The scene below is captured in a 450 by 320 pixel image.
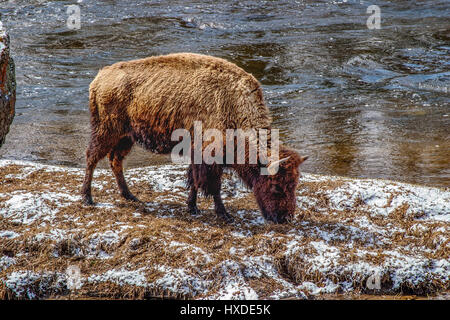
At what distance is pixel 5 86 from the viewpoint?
19.8 feet

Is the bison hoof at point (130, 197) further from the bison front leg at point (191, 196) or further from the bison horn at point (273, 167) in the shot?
the bison horn at point (273, 167)

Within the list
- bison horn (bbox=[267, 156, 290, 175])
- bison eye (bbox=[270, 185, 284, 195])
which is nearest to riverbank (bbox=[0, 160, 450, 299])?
bison eye (bbox=[270, 185, 284, 195])

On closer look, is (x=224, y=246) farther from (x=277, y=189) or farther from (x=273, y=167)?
(x=273, y=167)

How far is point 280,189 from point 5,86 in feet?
10.9

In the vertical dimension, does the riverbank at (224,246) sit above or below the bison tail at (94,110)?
below

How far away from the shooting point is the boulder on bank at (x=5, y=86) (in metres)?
Answer: 5.99

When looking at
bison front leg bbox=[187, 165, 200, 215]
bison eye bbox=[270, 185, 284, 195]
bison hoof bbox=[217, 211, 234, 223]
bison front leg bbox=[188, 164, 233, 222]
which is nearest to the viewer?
bison eye bbox=[270, 185, 284, 195]

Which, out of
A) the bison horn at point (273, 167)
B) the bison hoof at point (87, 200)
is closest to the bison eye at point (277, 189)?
the bison horn at point (273, 167)

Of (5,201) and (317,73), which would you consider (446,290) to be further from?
(317,73)

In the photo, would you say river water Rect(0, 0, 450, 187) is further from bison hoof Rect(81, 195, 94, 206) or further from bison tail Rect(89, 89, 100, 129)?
bison hoof Rect(81, 195, 94, 206)

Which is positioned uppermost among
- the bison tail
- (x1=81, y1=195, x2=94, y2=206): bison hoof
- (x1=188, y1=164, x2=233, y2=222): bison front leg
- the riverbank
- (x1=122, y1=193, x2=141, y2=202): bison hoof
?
the bison tail

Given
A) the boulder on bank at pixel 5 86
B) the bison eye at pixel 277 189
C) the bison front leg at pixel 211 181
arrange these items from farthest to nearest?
the bison front leg at pixel 211 181, the boulder on bank at pixel 5 86, the bison eye at pixel 277 189

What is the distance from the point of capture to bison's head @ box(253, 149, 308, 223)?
5840 mm

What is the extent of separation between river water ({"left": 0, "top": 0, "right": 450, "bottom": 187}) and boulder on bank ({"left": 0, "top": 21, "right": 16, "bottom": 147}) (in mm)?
3820
